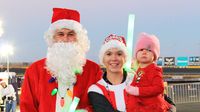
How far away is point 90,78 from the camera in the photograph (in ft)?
13.9

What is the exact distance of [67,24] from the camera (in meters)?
4.30

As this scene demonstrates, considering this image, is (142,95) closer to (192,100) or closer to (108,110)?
(108,110)

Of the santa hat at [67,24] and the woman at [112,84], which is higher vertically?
the santa hat at [67,24]

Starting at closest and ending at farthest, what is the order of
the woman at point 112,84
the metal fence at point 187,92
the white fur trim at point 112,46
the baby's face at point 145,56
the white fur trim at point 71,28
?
the woman at point 112,84
the white fur trim at point 112,46
the white fur trim at point 71,28
the baby's face at point 145,56
the metal fence at point 187,92

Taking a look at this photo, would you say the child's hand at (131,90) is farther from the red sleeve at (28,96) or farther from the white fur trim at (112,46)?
the red sleeve at (28,96)

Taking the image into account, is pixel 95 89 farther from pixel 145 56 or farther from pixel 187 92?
pixel 187 92

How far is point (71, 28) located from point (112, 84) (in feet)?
2.36

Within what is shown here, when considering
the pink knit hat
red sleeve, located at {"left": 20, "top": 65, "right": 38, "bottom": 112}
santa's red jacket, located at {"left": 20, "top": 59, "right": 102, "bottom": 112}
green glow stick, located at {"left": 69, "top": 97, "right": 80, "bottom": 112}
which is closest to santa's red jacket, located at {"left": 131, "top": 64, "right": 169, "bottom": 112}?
the pink knit hat

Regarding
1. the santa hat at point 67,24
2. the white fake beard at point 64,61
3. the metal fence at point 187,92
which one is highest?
the santa hat at point 67,24

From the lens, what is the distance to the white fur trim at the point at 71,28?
4273mm

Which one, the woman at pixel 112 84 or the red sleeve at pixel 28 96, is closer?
the woman at pixel 112 84

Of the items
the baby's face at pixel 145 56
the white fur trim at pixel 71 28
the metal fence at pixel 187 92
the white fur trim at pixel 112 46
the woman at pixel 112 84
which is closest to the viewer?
the woman at pixel 112 84

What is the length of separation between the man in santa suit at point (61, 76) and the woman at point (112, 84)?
0.62 feet

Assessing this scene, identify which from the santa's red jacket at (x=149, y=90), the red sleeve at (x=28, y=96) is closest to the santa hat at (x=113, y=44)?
the santa's red jacket at (x=149, y=90)
